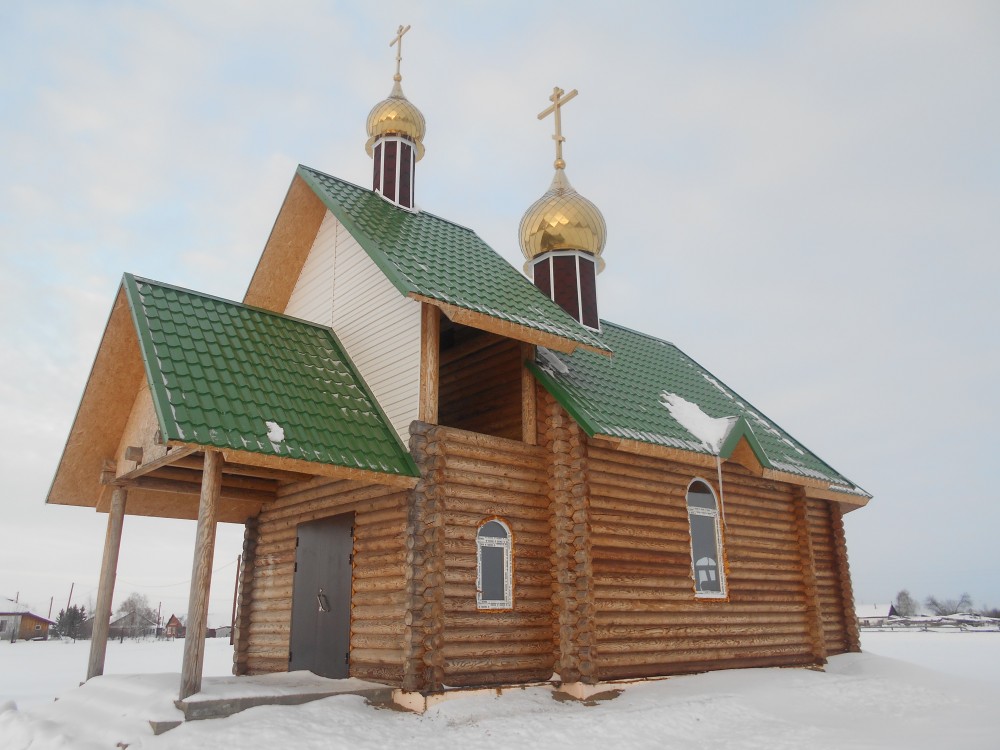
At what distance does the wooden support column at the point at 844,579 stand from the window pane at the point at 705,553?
16.7 feet

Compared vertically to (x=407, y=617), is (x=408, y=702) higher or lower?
lower

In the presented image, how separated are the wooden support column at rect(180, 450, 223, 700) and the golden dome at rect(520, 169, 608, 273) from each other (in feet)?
27.0

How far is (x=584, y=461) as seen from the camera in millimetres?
10602

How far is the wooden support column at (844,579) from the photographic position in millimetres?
15789

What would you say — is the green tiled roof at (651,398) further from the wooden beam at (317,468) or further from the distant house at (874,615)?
the distant house at (874,615)

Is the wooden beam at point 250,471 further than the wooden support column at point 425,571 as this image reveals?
Yes

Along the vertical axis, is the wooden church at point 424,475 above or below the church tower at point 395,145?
below

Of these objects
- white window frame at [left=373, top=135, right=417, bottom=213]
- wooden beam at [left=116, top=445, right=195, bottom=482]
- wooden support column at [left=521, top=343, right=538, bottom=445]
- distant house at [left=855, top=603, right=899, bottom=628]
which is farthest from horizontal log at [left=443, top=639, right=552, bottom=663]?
distant house at [left=855, top=603, right=899, bottom=628]

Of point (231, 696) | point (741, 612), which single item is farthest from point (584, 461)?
point (231, 696)

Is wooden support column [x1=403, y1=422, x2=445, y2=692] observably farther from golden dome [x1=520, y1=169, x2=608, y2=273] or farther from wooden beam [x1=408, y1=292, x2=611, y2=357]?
golden dome [x1=520, y1=169, x2=608, y2=273]

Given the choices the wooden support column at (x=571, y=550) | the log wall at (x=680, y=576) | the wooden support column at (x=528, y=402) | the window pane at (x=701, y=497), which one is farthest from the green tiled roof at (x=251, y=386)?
the window pane at (x=701, y=497)

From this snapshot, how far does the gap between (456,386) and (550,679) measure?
4701 millimetres

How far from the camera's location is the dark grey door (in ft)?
33.6

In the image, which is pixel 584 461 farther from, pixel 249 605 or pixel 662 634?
pixel 249 605
